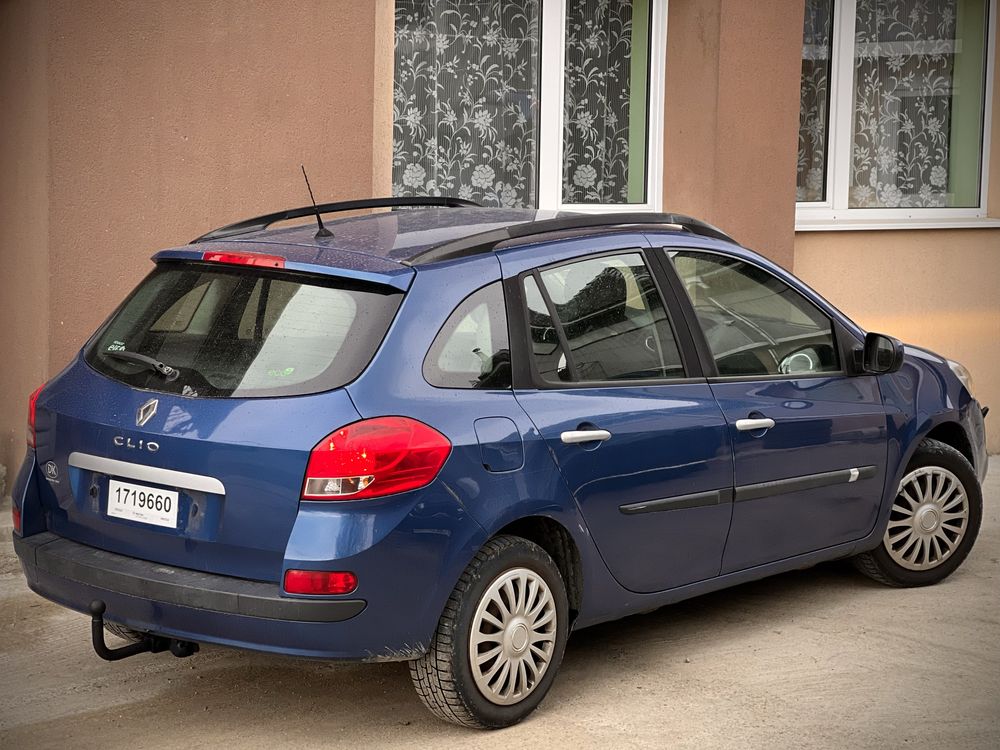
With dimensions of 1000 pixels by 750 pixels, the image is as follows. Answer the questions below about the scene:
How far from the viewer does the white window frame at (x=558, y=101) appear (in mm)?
9484

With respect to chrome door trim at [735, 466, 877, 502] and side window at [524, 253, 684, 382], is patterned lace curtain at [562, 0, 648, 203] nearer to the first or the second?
chrome door trim at [735, 466, 877, 502]

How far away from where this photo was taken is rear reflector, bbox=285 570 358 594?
161 inches

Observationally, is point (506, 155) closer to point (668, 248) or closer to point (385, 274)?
point (668, 248)

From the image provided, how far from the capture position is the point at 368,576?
413 centimetres

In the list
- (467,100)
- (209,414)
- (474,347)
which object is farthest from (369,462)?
(467,100)

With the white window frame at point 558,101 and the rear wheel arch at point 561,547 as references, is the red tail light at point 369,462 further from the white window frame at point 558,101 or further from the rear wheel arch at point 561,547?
the white window frame at point 558,101

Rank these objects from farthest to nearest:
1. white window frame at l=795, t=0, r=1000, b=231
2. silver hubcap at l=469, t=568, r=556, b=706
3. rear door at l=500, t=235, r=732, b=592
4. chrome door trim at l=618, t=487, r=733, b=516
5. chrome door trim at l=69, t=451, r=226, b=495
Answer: white window frame at l=795, t=0, r=1000, b=231 → chrome door trim at l=618, t=487, r=733, b=516 → rear door at l=500, t=235, r=732, b=592 → silver hubcap at l=469, t=568, r=556, b=706 → chrome door trim at l=69, t=451, r=226, b=495

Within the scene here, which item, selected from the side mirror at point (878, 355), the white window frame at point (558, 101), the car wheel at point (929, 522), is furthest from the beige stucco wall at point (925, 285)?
the side mirror at point (878, 355)

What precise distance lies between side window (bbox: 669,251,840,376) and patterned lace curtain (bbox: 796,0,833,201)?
489 centimetres

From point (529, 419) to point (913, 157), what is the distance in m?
7.34

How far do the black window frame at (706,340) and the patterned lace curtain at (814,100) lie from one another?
15.7 ft

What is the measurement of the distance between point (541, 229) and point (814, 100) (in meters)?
6.23

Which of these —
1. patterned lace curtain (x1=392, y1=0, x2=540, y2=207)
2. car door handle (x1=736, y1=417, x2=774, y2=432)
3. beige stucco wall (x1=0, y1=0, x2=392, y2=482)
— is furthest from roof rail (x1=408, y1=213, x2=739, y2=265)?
patterned lace curtain (x1=392, y1=0, x2=540, y2=207)

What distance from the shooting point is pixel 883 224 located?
1039 centimetres
